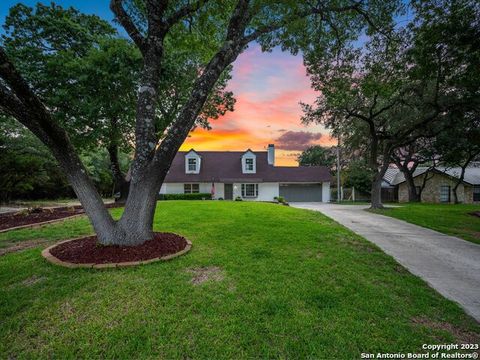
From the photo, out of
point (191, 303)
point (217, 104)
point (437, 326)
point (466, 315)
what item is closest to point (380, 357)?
Answer: point (437, 326)

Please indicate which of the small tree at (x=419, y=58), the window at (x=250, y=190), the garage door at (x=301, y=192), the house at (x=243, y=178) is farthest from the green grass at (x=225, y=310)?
the garage door at (x=301, y=192)

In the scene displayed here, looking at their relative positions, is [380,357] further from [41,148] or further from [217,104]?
[41,148]

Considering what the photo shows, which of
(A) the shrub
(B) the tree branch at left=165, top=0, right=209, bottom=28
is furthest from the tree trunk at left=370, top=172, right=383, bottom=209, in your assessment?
(B) the tree branch at left=165, top=0, right=209, bottom=28

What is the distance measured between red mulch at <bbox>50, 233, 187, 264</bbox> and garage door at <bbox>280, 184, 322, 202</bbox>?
2160 cm

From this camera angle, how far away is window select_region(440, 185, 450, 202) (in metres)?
26.7

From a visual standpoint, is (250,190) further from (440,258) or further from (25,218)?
(440,258)

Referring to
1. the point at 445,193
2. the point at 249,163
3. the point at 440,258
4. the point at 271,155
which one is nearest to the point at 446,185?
the point at 445,193

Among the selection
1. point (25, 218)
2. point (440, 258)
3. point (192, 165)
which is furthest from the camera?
point (192, 165)

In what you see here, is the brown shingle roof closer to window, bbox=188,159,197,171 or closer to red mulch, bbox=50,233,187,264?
window, bbox=188,159,197,171

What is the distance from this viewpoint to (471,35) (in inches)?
266

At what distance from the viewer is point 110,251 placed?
418cm

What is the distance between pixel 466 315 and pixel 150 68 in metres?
6.37

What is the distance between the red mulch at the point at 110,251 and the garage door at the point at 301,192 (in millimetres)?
21600

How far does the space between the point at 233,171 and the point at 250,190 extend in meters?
2.92
